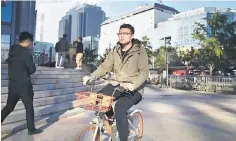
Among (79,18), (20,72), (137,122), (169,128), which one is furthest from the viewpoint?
(79,18)

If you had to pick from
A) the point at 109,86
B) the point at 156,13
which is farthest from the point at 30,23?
the point at 156,13

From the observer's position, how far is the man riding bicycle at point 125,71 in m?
3.71

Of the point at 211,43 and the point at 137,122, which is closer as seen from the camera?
the point at 137,122

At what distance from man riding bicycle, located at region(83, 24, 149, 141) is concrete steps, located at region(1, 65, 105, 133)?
2.55 m

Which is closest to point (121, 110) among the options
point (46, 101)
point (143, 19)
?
point (46, 101)

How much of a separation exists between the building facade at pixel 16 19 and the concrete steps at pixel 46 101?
54.1 ft

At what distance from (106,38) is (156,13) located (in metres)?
22.8

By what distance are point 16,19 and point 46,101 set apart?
22120 mm

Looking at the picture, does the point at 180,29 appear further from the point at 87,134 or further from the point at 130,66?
the point at 87,134

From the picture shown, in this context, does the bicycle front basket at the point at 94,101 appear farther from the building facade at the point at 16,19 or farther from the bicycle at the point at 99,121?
the building facade at the point at 16,19

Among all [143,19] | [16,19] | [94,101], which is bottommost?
[94,101]

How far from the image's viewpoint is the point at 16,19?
28.2m

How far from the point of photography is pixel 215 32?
84.9ft

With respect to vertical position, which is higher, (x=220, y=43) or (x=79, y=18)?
(x=79, y=18)
